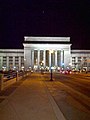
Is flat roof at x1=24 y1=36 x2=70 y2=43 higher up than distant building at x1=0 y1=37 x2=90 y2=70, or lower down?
higher up

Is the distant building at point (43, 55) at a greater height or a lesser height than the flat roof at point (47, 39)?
lesser

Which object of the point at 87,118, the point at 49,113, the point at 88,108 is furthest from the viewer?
the point at 88,108

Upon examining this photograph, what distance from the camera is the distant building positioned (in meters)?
183

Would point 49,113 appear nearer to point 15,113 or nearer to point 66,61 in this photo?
point 15,113

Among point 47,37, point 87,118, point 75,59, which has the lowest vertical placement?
point 87,118

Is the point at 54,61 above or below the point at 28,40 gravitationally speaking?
below

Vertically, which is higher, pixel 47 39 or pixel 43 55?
pixel 47 39

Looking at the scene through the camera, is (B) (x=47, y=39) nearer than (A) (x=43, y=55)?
No

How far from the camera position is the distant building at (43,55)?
183 metres

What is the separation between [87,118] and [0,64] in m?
173

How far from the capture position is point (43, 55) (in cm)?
18775

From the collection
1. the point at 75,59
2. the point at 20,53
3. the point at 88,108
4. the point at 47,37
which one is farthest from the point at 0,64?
the point at 88,108

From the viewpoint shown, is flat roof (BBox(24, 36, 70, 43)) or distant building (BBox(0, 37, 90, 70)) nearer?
distant building (BBox(0, 37, 90, 70))

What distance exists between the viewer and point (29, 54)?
601 feet
